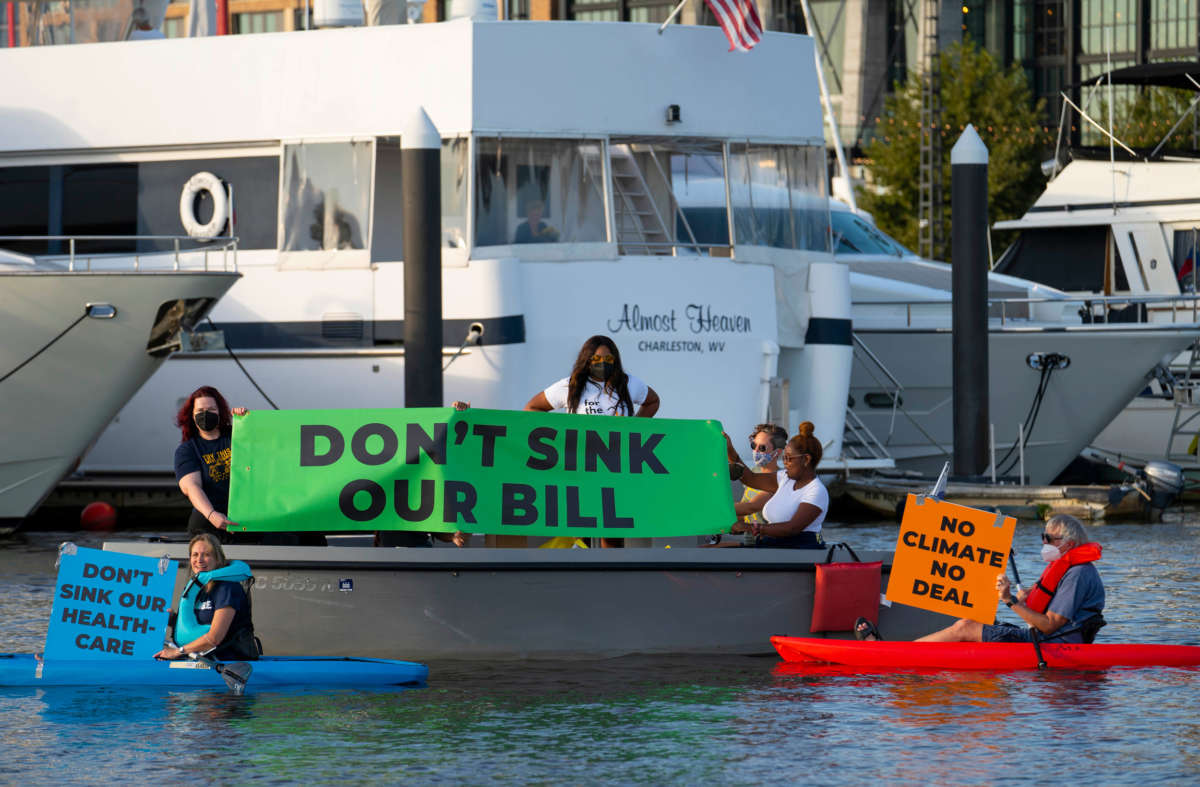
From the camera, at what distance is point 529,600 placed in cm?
1144

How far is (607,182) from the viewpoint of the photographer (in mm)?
19906

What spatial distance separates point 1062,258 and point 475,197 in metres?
13.6

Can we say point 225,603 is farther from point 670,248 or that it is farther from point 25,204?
point 25,204

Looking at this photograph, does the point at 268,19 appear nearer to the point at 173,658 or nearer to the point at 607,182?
the point at 607,182

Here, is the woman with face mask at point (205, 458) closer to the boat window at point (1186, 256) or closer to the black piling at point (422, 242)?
the black piling at point (422, 242)

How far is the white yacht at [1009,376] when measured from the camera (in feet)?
80.1

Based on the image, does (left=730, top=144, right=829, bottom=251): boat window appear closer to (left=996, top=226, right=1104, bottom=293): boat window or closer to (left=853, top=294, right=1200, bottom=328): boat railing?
(left=853, top=294, right=1200, bottom=328): boat railing

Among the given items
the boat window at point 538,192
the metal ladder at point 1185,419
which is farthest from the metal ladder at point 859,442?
the boat window at point 538,192

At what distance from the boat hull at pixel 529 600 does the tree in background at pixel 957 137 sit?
33732 mm

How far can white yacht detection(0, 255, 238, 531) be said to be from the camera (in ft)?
60.2

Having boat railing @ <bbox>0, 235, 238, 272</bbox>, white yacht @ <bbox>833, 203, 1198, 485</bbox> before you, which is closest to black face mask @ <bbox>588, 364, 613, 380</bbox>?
boat railing @ <bbox>0, 235, 238, 272</bbox>

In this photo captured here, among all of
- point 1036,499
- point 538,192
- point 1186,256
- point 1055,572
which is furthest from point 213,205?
point 1186,256

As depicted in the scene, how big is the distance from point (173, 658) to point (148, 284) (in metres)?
8.44

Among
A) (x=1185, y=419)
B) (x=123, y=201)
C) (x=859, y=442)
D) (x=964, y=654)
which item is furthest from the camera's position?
(x=1185, y=419)
